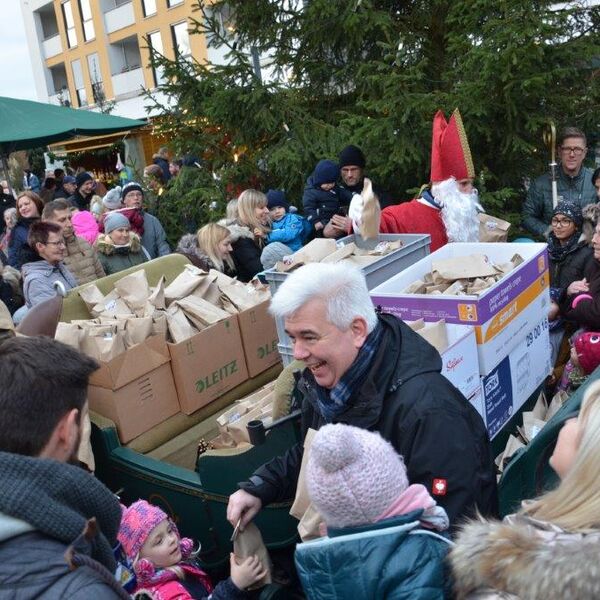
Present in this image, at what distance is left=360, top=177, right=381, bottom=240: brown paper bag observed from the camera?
4.25m

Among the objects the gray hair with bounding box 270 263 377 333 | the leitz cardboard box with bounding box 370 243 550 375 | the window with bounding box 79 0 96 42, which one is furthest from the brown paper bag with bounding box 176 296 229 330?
the window with bounding box 79 0 96 42

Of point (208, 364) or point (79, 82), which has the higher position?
point (79, 82)

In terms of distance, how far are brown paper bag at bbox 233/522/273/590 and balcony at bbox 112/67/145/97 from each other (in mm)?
30982

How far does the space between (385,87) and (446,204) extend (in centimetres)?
205

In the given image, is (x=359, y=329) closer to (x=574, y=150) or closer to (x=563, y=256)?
(x=563, y=256)

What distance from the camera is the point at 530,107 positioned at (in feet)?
20.0

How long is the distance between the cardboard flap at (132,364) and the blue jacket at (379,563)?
2.14m

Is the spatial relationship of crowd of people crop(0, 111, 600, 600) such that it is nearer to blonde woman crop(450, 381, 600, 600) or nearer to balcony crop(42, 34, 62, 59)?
blonde woman crop(450, 381, 600, 600)

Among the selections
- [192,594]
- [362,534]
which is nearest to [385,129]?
[192,594]

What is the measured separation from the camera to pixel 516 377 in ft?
11.8

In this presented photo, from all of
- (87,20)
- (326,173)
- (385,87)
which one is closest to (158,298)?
(326,173)

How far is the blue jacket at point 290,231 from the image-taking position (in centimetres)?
608

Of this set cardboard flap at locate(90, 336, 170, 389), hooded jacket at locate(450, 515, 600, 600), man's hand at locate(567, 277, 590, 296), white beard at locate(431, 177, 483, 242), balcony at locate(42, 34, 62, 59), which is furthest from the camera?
balcony at locate(42, 34, 62, 59)

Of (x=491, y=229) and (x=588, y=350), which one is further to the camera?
(x=491, y=229)
